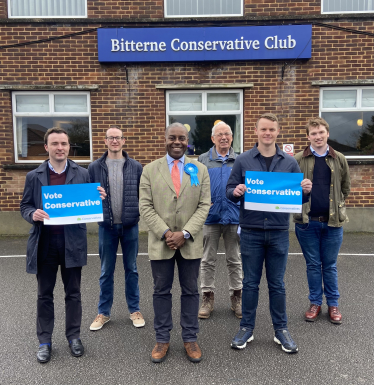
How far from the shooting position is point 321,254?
4051mm

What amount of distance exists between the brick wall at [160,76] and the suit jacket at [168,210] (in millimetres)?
5427

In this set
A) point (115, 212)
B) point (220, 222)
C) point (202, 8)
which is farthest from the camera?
point (202, 8)

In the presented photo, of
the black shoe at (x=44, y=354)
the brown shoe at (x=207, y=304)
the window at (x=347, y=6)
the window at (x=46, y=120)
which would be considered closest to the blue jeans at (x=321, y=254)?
the brown shoe at (x=207, y=304)

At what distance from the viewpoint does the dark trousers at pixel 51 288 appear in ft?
10.7

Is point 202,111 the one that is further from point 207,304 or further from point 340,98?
point 207,304

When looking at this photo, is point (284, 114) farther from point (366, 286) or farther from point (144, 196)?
point (144, 196)

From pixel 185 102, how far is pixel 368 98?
13.8 feet

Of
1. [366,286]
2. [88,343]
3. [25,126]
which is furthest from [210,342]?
[25,126]

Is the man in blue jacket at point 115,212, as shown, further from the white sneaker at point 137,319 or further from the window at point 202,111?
the window at point 202,111

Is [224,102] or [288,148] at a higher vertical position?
[224,102]

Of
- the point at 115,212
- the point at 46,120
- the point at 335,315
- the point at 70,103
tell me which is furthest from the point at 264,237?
the point at 46,120

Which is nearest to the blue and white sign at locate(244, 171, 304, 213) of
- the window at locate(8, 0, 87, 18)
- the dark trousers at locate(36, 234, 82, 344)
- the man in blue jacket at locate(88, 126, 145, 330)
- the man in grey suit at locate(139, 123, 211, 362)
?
the man in grey suit at locate(139, 123, 211, 362)

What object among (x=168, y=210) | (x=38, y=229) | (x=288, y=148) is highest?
(x=288, y=148)

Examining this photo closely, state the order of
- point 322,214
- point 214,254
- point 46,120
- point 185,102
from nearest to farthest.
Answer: point 322,214 < point 214,254 < point 185,102 < point 46,120
